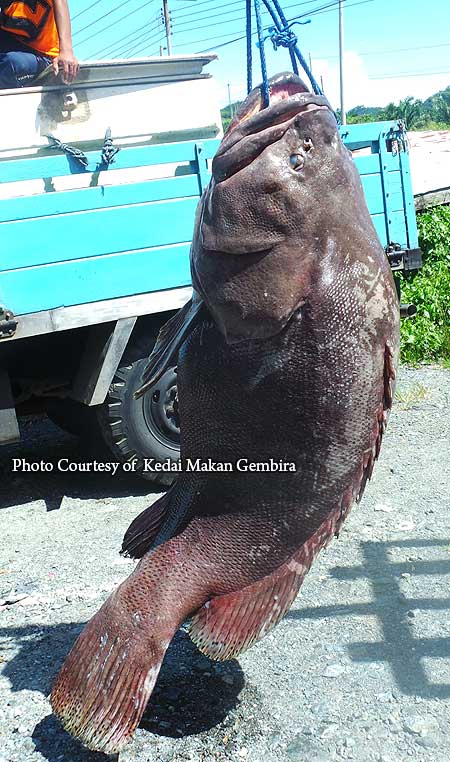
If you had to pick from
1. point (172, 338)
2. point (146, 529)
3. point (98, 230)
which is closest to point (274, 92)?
point (172, 338)

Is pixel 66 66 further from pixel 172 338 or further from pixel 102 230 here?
pixel 172 338

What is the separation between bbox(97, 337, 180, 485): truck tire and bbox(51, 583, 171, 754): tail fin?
236cm

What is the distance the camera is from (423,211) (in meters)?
8.23

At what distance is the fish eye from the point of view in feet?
6.11

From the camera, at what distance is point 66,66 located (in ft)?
15.0

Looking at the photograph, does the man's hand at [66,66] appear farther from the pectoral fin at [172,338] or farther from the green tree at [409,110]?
the green tree at [409,110]

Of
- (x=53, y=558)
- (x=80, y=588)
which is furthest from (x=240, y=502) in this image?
(x=53, y=558)

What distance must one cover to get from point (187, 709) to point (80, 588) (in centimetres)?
112

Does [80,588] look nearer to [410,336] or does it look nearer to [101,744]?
[101,744]

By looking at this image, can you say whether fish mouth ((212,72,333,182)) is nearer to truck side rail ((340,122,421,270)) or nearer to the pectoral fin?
the pectoral fin

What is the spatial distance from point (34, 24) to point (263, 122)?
11.7ft

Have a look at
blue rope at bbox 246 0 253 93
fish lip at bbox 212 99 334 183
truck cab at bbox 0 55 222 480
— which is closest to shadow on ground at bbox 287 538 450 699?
truck cab at bbox 0 55 222 480

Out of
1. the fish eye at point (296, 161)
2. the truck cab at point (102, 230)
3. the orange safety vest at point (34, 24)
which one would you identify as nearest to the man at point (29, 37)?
the orange safety vest at point (34, 24)

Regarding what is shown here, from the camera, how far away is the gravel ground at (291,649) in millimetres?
2713
